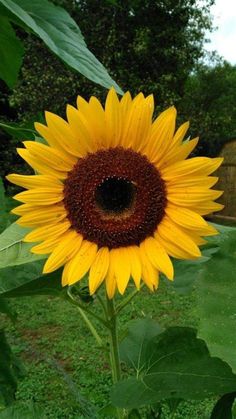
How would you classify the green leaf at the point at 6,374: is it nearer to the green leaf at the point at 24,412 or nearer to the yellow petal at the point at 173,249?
the green leaf at the point at 24,412

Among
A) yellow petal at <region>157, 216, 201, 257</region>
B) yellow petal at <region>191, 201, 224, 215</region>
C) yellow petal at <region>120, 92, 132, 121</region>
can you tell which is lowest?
yellow petal at <region>157, 216, 201, 257</region>

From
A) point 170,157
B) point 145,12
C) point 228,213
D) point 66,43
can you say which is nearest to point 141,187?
point 170,157

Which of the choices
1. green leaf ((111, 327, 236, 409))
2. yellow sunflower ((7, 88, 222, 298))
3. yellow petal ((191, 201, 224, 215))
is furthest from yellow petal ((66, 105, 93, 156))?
green leaf ((111, 327, 236, 409))

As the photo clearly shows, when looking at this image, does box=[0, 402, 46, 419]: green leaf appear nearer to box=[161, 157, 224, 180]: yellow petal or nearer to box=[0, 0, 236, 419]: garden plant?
box=[0, 0, 236, 419]: garden plant

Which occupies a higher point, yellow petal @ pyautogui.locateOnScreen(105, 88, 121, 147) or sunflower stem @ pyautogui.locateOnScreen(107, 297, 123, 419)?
yellow petal @ pyautogui.locateOnScreen(105, 88, 121, 147)

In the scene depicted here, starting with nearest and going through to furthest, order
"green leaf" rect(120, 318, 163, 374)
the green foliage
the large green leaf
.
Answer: the large green leaf < "green leaf" rect(120, 318, 163, 374) < the green foliage

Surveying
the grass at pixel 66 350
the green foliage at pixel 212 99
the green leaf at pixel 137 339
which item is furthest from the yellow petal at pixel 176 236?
the green foliage at pixel 212 99

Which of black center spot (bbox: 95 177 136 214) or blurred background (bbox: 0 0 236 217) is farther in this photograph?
blurred background (bbox: 0 0 236 217)
